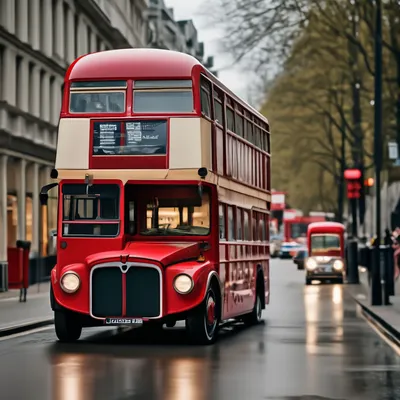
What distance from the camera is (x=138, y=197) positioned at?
66.4 feet

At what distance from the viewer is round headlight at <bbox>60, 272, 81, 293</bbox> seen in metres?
19.1

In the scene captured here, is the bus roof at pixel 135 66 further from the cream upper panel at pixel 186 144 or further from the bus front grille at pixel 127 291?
the bus front grille at pixel 127 291

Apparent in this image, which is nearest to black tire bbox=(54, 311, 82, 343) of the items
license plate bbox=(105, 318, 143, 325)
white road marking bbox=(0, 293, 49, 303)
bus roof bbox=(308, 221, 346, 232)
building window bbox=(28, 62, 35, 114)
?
license plate bbox=(105, 318, 143, 325)

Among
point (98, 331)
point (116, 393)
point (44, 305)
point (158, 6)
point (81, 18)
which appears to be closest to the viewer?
point (116, 393)

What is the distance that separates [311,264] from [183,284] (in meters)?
31.1

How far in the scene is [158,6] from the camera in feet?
391

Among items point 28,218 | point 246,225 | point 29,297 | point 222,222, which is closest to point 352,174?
point 28,218

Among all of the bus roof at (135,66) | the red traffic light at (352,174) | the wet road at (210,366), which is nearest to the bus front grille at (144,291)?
the wet road at (210,366)

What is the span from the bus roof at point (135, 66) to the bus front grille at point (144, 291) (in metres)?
3.01

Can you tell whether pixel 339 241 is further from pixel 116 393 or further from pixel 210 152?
pixel 116 393

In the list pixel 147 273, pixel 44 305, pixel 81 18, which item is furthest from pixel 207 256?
pixel 81 18

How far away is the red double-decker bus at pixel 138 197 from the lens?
750 inches

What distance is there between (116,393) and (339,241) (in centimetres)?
3991

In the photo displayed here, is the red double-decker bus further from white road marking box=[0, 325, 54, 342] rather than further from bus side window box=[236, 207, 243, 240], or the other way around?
bus side window box=[236, 207, 243, 240]
